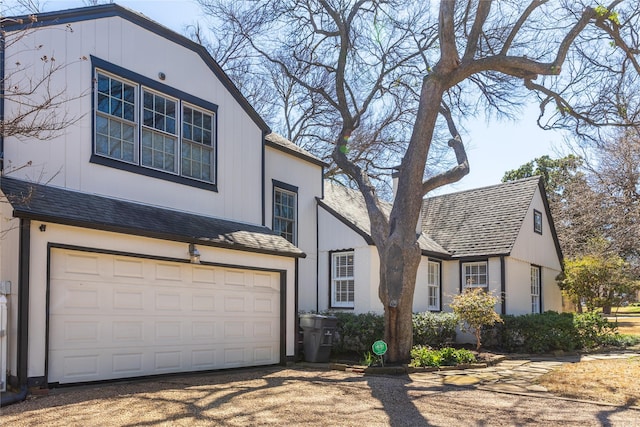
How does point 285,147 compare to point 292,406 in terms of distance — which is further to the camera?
point 285,147

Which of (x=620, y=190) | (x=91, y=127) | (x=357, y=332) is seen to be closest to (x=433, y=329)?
(x=357, y=332)

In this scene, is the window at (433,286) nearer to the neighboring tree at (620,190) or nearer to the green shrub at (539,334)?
the green shrub at (539,334)

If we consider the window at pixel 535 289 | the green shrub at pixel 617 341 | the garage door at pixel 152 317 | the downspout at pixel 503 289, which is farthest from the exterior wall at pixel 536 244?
the garage door at pixel 152 317

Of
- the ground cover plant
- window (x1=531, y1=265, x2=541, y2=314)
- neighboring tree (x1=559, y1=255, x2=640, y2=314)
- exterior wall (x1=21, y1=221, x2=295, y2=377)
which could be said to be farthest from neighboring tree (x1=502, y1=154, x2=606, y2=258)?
exterior wall (x1=21, y1=221, x2=295, y2=377)

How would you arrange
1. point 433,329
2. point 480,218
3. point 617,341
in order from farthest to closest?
point 480,218 < point 617,341 < point 433,329

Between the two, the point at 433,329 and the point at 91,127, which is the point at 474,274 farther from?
the point at 91,127

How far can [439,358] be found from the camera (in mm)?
12188

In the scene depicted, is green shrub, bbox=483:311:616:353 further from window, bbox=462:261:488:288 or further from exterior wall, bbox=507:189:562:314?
window, bbox=462:261:488:288

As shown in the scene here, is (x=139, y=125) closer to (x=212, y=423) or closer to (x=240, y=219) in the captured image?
(x=240, y=219)

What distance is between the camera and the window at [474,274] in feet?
60.8

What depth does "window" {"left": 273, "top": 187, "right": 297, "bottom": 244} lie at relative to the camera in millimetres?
15820

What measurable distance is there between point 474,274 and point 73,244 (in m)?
13.7

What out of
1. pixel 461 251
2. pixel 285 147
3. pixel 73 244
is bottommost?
pixel 73 244

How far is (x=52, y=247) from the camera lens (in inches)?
329
